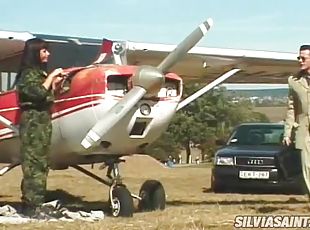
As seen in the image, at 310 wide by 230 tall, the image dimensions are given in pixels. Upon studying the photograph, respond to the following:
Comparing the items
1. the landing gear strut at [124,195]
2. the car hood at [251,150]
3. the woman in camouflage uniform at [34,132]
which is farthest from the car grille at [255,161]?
the woman in camouflage uniform at [34,132]

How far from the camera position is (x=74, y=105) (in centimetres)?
903

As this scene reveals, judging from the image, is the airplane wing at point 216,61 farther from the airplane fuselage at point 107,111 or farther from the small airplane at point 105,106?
the airplane fuselage at point 107,111

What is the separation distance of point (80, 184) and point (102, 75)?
6.92 m

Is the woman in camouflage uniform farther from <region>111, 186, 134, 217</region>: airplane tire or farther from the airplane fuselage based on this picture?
<region>111, 186, 134, 217</region>: airplane tire

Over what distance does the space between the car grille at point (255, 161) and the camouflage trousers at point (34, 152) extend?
21.4 ft

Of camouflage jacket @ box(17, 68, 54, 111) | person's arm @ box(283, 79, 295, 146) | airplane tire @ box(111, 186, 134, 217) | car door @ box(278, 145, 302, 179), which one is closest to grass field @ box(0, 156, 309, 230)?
airplane tire @ box(111, 186, 134, 217)

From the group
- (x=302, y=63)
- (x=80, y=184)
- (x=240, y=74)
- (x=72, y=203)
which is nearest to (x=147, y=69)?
(x=302, y=63)

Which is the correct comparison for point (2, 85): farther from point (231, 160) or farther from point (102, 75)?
point (231, 160)

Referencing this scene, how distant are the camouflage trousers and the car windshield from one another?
762 cm

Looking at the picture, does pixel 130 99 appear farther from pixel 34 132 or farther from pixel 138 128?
pixel 34 132

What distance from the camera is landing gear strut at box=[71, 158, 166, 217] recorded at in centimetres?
911

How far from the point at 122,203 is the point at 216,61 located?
456 centimetres

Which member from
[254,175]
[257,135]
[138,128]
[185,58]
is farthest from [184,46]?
[257,135]

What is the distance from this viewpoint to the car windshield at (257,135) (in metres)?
15.6
